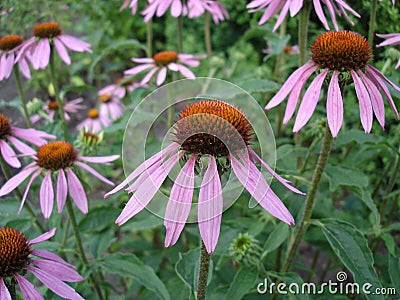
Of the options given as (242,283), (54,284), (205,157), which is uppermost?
(205,157)

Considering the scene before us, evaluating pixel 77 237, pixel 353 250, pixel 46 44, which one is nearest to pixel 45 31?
pixel 46 44

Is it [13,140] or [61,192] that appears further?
[13,140]

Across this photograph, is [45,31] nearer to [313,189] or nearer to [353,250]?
[313,189]

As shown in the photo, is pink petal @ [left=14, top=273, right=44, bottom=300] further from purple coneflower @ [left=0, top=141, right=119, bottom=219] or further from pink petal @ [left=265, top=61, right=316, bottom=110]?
pink petal @ [left=265, top=61, right=316, bottom=110]

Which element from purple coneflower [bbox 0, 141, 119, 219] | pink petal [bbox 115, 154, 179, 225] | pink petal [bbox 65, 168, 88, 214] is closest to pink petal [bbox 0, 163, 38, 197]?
purple coneflower [bbox 0, 141, 119, 219]

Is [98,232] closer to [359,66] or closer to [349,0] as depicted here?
[359,66]

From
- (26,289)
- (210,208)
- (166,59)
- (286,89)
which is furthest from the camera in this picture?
(166,59)

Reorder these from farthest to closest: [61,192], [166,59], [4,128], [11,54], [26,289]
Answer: [166,59], [11,54], [4,128], [61,192], [26,289]

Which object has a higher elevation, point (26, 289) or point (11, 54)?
point (11, 54)
